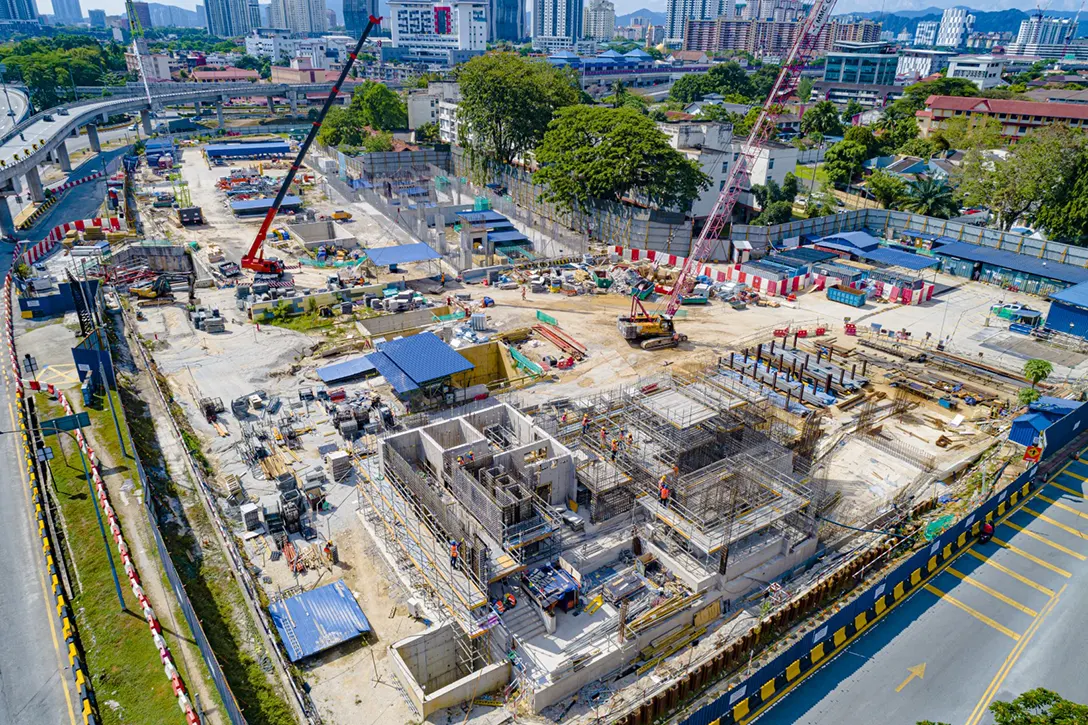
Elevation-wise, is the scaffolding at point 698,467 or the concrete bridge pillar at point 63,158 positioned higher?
the concrete bridge pillar at point 63,158

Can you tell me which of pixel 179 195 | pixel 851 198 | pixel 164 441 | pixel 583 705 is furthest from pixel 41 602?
pixel 851 198

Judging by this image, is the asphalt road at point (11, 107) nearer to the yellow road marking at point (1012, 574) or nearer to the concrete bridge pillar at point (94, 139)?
the concrete bridge pillar at point (94, 139)

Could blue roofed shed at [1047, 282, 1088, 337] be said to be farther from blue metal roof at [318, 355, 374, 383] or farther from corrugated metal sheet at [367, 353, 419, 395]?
blue metal roof at [318, 355, 374, 383]

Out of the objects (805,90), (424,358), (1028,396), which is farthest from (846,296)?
(805,90)

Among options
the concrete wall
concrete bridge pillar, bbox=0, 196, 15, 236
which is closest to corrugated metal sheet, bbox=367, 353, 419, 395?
the concrete wall

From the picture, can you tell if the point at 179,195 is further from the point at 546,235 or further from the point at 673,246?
the point at 673,246

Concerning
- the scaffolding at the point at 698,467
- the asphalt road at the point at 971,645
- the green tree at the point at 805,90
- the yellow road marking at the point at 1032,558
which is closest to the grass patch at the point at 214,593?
the scaffolding at the point at 698,467
